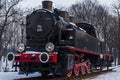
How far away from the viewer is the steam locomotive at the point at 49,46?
16062 mm

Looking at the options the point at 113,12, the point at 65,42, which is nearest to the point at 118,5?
the point at 113,12

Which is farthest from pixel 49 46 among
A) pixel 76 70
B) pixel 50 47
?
pixel 76 70

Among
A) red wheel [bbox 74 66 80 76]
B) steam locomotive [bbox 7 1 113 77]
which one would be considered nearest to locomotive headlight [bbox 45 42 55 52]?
steam locomotive [bbox 7 1 113 77]

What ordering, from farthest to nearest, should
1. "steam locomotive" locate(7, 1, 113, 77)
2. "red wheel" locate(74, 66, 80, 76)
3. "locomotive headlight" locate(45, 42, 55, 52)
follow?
"red wheel" locate(74, 66, 80, 76)
"steam locomotive" locate(7, 1, 113, 77)
"locomotive headlight" locate(45, 42, 55, 52)

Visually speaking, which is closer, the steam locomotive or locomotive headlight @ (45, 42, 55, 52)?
locomotive headlight @ (45, 42, 55, 52)

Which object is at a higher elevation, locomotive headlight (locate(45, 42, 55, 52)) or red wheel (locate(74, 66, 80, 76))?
locomotive headlight (locate(45, 42, 55, 52))

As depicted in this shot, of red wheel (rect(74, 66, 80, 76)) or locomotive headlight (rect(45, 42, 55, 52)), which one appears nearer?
locomotive headlight (rect(45, 42, 55, 52))

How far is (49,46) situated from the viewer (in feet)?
52.4

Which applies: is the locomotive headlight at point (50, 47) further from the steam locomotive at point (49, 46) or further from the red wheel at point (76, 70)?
the red wheel at point (76, 70)

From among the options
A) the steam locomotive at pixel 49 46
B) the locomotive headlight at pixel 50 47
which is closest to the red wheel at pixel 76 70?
the steam locomotive at pixel 49 46

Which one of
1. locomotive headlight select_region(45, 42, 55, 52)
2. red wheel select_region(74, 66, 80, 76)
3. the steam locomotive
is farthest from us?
red wheel select_region(74, 66, 80, 76)

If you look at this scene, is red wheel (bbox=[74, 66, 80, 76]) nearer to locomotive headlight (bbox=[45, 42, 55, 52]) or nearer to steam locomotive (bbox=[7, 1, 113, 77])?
steam locomotive (bbox=[7, 1, 113, 77])

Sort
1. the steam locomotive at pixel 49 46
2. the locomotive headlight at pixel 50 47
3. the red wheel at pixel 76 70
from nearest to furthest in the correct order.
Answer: the locomotive headlight at pixel 50 47, the steam locomotive at pixel 49 46, the red wheel at pixel 76 70

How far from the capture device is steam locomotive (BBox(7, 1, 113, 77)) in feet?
52.7
